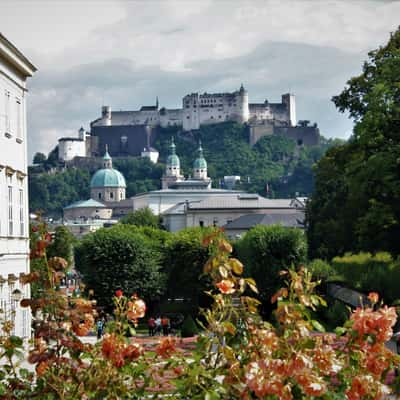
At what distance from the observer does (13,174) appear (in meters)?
26.5

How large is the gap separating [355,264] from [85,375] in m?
45.1

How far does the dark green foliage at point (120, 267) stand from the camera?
57094 millimetres

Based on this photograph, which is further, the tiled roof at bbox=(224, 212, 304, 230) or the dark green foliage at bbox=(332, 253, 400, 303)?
the tiled roof at bbox=(224, 212, 304, 230)

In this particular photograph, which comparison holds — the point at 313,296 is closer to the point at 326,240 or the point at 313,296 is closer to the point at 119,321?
the point at 119,321

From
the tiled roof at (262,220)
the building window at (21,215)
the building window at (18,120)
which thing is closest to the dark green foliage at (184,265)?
Answer: the building window at (21,215)

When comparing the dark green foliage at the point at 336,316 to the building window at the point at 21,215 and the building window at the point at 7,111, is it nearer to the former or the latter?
the building window at the point at 21,215

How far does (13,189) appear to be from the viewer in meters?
26.5

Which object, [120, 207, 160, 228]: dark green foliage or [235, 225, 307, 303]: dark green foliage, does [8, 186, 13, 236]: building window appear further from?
[120, 207, 160, 228]: dark green foliage

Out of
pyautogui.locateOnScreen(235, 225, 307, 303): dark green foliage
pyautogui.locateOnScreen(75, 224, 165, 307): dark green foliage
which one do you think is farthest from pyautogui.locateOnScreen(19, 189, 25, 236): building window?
pyautogui.locateOnScreen(75, 224, 165, 307): dark green foliage

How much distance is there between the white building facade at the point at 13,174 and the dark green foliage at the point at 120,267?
28.9 meters

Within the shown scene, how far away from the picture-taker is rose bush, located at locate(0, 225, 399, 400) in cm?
747

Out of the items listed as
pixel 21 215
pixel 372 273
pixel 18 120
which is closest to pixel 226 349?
pixel 21 215

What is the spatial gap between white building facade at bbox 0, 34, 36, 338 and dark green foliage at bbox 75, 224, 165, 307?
28.9 m

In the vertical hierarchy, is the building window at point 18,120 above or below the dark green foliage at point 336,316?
above
